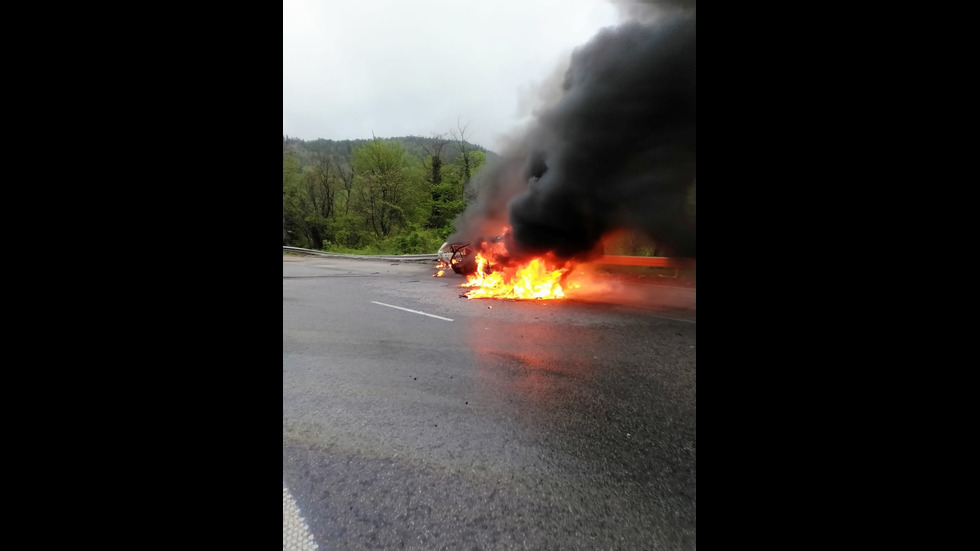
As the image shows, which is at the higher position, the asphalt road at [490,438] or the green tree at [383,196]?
the green tree at [383,196]

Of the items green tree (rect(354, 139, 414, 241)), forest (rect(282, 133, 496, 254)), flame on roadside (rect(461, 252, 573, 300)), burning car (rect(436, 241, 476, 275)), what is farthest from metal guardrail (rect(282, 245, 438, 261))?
flame on roadside (rect(461, 252, 573, 300))

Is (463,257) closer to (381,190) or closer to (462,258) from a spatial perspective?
(462,258)

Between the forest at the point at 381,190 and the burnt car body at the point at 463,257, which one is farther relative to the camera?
the forest at the point at 381,190

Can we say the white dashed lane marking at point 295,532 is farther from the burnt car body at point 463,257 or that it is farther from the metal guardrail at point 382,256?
the metal guardrail at point 382,256

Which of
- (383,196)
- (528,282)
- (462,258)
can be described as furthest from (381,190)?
(528,282)

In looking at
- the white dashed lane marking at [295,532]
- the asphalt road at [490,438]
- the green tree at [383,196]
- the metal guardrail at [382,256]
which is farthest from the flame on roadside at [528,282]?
the green tree at [383,196]

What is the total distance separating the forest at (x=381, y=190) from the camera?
87.0ft

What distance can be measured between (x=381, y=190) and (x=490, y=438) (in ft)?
89.1

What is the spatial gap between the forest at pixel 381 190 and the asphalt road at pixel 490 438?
71.4 ft

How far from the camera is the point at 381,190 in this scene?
27.9 m
